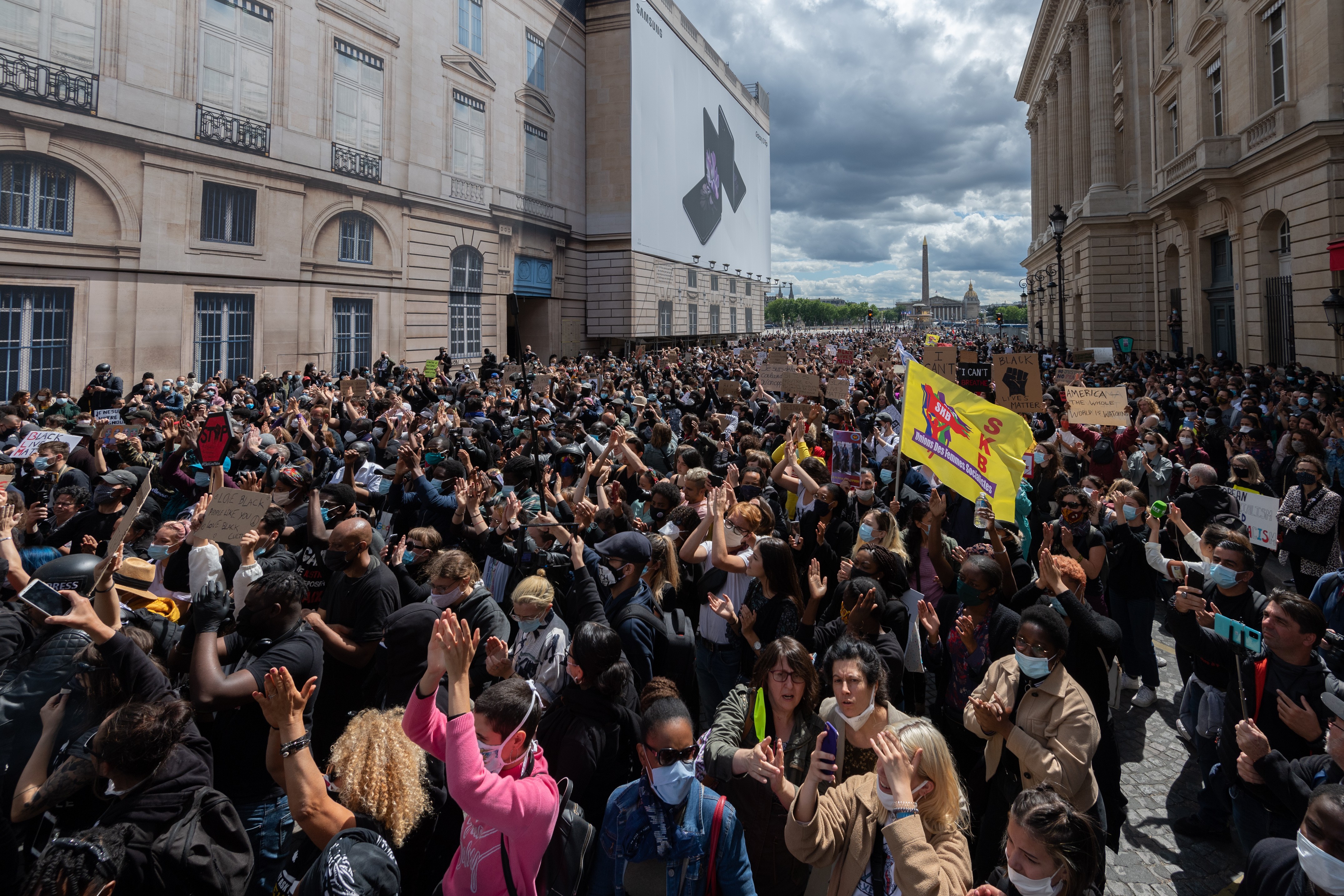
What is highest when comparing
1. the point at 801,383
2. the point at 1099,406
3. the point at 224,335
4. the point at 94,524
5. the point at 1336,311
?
the point at 224,335

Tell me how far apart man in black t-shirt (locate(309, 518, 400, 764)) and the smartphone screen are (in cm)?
111

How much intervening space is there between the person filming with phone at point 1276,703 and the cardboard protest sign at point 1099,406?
21.3 ft

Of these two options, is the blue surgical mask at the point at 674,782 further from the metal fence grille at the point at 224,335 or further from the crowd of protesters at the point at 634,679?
the metal fence grille at the point at 224,335

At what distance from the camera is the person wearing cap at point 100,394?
1352 cm

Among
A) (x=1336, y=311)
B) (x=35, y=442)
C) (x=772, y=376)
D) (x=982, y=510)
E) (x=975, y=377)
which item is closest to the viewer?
(x=982, y=510)

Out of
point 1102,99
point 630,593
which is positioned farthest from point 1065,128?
point 630,593

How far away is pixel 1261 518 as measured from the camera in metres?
5.92

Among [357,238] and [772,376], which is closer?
[772,376]

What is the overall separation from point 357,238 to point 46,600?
77.3 ft

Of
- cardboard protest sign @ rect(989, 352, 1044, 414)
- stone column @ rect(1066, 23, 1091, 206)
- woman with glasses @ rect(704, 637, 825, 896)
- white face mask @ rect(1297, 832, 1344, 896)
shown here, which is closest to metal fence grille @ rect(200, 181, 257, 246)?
cardboard protest sign @ rect(989, 352, 1044, 414)

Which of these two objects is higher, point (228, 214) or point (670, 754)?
point (228, 214)

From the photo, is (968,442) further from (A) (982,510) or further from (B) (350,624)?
(B) (350,624)

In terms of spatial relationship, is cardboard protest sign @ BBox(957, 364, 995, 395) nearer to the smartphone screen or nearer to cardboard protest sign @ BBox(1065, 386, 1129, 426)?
cardboard protest sign @ BBox(1065, 386, 1129, 426)

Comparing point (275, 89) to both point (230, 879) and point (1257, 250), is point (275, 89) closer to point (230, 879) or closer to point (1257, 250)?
point (230, 879)
